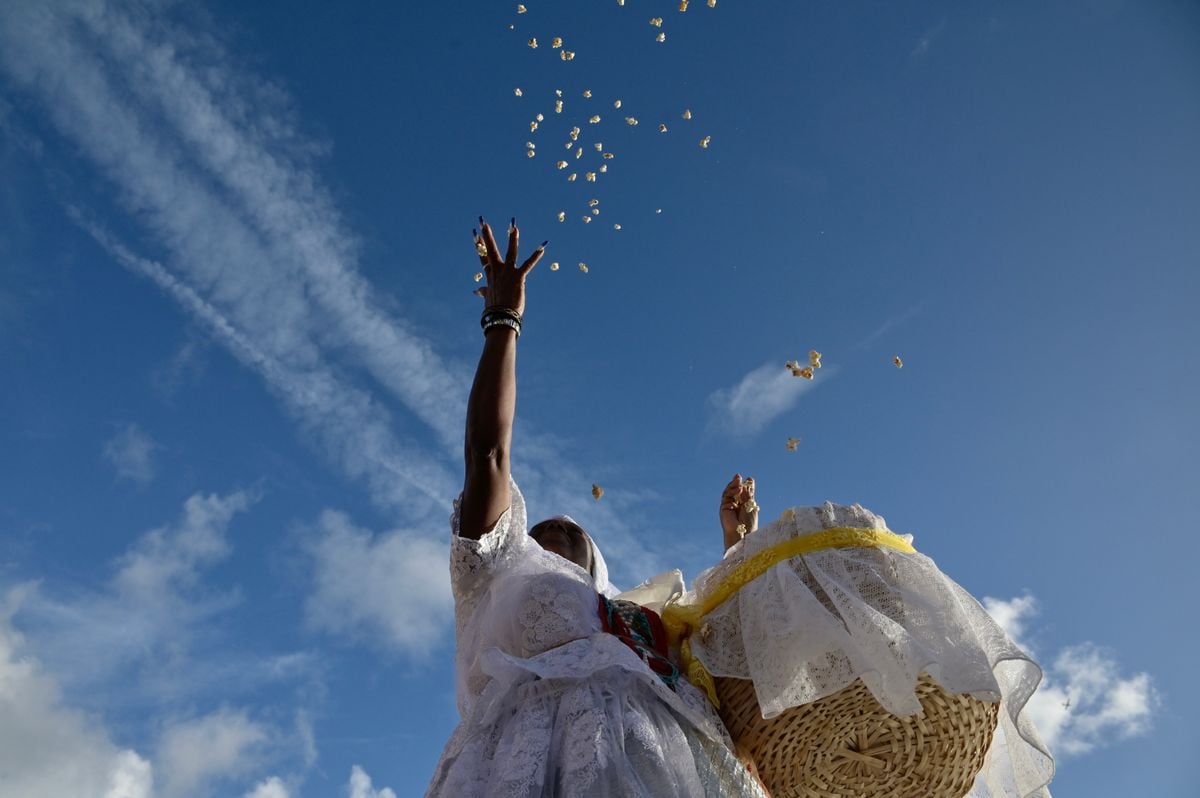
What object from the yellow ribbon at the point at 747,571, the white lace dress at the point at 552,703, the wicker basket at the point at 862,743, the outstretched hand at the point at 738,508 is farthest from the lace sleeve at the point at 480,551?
the outstretched hand at the point at 738,508

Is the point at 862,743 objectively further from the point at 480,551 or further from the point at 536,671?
the point at 480,551

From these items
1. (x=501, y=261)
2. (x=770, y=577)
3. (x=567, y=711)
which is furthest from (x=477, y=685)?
(x=501, y=261)

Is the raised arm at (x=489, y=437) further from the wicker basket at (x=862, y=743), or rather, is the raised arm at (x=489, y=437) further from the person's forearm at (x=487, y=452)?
the wicker basket at (x=862, y=743)

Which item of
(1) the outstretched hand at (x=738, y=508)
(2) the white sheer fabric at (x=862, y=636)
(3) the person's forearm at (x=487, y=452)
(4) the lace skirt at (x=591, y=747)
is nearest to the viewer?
(4) the lace skirt at (x=591, y=747)

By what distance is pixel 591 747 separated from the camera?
2.31m

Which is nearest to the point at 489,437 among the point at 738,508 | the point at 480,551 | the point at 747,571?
the point at 480,551

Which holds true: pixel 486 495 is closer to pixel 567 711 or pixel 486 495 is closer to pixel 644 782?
pixel 567 711

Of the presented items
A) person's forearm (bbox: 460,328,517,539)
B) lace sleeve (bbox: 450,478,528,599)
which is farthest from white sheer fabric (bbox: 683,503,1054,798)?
person's forearm (bbox: 460,328,517,539)

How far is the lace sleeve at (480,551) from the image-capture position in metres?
2.95

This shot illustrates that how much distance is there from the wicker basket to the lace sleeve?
→ 0.80m

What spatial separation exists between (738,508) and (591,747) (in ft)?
7.26

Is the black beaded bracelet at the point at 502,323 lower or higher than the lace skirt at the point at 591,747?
higher

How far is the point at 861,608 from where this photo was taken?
2766 mm

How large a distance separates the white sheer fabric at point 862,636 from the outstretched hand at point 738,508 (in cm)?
121
